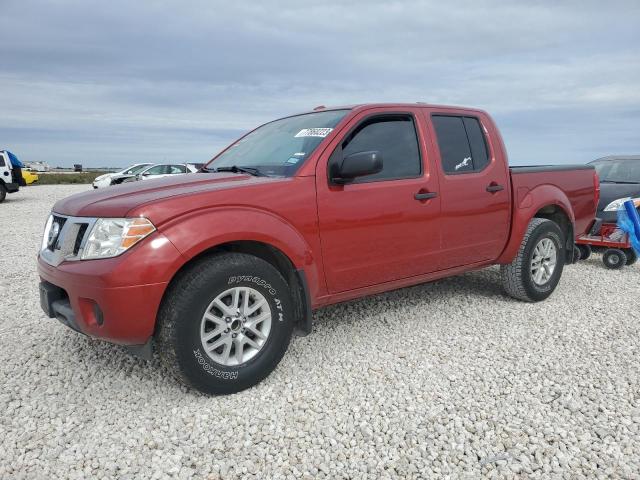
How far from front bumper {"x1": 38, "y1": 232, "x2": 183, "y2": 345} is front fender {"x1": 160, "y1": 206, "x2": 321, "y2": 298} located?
9 centimetres

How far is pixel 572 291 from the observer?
18.2ft

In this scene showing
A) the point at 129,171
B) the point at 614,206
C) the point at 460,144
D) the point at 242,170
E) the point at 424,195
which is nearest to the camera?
the point at 242,170

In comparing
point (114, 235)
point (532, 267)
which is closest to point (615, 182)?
point (532, 267)

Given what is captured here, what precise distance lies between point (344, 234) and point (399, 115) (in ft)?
3.99

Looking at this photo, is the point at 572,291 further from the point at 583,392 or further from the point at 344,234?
the point at 344,234

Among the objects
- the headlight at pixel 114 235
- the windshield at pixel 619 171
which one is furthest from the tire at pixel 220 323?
the windshield at pixel 619 171

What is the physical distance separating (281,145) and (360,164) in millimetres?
852

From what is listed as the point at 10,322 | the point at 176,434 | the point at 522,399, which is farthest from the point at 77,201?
the point at 522,399

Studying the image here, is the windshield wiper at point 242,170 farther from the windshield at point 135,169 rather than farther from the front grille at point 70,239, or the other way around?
the windshield at point 135,169

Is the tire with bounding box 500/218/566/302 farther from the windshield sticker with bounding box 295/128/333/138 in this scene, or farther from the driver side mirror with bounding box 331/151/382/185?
the windshield sticker with bounding box 295/128/333/138

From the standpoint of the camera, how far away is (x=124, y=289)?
8.73 ft

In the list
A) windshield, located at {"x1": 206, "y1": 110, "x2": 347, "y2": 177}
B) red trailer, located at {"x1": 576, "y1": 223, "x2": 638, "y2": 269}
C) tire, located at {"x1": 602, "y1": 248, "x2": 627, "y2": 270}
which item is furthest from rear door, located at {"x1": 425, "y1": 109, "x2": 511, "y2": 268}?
tire, located at {"x1": 602, "y1": 248, "x2": 627, "y2": 270}

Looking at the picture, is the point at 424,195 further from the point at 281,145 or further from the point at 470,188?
the point at 281,145

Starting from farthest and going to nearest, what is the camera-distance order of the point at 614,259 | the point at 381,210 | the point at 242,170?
the point at 614,259
the point at 242,170
the point at 381,210
